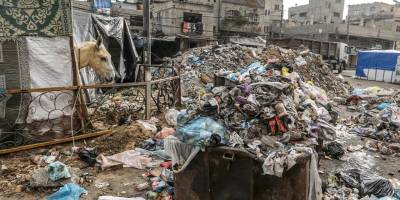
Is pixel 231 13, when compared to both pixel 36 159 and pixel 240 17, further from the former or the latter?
pixel 36 159

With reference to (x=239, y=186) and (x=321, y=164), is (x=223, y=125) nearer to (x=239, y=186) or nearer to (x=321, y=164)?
(x=239, y=186)

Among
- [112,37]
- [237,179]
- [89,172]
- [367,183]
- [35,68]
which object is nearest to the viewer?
[237,179]

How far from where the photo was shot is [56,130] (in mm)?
5840

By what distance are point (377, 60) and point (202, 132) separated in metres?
23.3

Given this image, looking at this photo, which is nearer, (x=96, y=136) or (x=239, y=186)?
(x=239, y=186)

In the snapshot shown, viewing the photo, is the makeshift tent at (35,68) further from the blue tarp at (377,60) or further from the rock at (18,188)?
the blue tarp at (377,60)

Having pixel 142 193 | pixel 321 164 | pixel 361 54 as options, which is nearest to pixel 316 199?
pixel 142 193

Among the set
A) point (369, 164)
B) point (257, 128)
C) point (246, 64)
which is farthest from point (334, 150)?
point (246, 64)

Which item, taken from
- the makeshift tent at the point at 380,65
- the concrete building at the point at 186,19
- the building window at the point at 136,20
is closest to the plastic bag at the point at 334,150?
the makeshift tent at the point at 380,65

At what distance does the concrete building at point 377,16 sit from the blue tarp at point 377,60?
28.6 m

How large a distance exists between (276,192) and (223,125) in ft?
2.77

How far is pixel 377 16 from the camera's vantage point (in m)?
58.7

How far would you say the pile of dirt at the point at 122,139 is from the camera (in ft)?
18.2

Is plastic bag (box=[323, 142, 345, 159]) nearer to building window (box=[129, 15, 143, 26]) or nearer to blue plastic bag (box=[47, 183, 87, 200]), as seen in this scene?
blue plastic bag (box=[47, 183, 87, 200])
